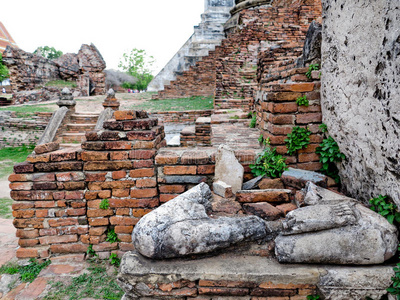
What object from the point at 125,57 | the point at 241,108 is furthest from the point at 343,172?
the point at 125,57

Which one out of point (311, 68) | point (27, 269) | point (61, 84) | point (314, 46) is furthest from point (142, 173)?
point (61, 84)

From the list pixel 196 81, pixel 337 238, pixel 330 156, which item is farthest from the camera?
pixel 196 81

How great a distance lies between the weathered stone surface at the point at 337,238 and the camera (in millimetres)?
1434

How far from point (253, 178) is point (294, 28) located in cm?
800

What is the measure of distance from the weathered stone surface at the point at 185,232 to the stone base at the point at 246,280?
95 mm

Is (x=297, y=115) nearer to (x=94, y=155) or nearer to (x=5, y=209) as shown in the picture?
(x=94, y=155)

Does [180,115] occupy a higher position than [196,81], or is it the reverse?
[196,81]

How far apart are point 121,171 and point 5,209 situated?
3.40 metres

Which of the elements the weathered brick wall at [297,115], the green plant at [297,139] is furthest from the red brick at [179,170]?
the green plant at [297,139]

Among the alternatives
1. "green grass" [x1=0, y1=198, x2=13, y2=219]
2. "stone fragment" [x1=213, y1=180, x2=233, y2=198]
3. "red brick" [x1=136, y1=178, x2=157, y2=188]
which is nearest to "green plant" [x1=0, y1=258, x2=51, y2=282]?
"red brick" [x1=136, y1=178, x2=157, y2=188]

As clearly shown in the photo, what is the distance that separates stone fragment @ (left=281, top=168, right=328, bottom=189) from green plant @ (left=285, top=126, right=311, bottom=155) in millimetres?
217

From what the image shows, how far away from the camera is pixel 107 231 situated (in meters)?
2.37

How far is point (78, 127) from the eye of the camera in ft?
28.4

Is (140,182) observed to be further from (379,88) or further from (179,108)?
(179,108)
